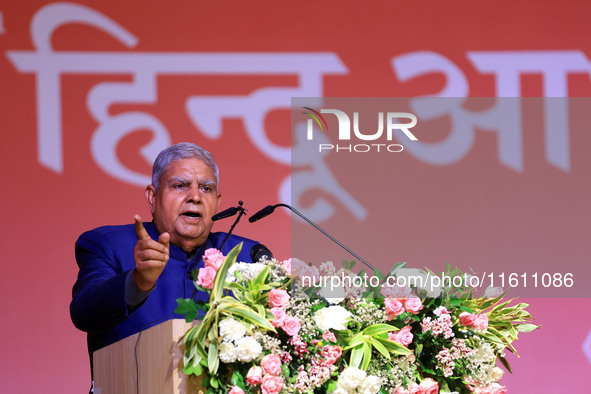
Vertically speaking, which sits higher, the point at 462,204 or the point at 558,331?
the point at 462,204

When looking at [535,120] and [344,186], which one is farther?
[535,120]

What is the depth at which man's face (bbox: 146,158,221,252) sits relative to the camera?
10.7 ft

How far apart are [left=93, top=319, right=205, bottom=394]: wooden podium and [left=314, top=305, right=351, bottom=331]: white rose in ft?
1.14

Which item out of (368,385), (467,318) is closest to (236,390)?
(368,385)

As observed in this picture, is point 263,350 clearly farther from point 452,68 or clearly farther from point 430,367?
point 452,68

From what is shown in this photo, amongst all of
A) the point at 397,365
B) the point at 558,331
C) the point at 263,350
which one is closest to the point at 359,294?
the point at 397,365

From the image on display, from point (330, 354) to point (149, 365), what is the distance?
1.58 feet

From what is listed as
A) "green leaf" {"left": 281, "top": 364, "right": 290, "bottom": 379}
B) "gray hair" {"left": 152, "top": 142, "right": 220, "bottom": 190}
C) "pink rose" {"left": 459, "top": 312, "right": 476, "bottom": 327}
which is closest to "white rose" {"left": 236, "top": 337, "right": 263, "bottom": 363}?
"green leaf" {"left": 281, "top": 364, "right": 290, "bottom": 379}

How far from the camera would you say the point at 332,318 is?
7.11ft

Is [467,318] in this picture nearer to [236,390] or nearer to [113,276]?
[236,390]

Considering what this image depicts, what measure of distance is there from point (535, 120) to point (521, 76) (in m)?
1.65

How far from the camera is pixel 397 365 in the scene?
7.34 ft

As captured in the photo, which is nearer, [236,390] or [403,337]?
[236,390]

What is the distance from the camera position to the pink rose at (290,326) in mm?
2057
